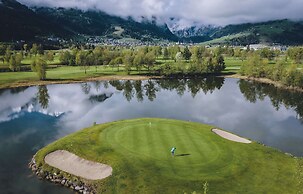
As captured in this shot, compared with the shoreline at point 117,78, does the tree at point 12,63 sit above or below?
above

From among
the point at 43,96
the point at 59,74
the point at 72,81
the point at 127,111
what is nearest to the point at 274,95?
the point at 127,111

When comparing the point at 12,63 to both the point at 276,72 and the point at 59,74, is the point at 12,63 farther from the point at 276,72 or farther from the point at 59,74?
the point at 276,72

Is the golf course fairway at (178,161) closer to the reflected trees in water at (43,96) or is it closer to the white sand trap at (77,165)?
the white sand trap at (77,165)

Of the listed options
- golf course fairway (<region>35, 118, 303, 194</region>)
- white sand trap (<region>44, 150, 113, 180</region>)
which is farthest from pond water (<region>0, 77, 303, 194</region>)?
golf course fairway (<region>35, 118, 303, 194</region>)

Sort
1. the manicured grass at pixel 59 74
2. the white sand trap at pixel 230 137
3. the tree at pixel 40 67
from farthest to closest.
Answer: the tree at pixel 40 67, the manicured grass at pixel 59 74, the white sand trap at pixel 230 137

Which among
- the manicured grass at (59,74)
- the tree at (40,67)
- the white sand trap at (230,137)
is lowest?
the white sand trap at (230,137)

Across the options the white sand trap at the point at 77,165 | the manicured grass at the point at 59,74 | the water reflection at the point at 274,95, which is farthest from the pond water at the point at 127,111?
the manicured grass at the point at 59,74

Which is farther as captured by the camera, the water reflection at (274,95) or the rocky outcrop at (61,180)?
the water reflection at (274,95)
